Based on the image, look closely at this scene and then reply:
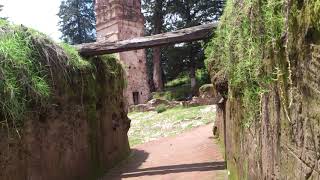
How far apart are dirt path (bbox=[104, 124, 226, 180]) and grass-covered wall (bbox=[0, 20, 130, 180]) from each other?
0.75 m

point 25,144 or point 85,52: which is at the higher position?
point 85,52

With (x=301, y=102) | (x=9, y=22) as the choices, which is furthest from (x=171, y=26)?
(x=301, y=102)

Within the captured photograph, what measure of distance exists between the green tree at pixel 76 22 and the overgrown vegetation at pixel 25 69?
3344 cm

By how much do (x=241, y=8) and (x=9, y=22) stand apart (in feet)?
16.0

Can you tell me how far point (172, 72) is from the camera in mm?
32656

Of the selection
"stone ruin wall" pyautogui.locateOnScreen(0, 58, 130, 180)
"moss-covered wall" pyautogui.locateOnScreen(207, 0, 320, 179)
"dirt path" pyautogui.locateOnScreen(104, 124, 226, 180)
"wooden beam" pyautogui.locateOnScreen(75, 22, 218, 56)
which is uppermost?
"wooden beam" pyautogui.locateOnScreen(75, 22, 218, 56)

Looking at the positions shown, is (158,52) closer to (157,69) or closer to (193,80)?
(157,69)

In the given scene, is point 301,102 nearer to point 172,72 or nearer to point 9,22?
point 9,22

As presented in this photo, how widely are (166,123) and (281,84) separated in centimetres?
1629

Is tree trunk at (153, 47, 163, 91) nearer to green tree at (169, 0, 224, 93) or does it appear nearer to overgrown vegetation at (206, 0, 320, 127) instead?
green tree at (169, 0, 224, 93)

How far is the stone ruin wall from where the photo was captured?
A: 7.20 m

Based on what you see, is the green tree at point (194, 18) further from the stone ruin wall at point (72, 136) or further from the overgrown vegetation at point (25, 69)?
the overgrown vegetation at point (25, 69)

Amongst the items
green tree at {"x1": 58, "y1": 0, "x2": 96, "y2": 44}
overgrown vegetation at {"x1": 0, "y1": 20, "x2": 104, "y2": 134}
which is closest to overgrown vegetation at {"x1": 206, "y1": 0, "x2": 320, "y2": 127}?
overgrown vegetation at {"x1": 0, "y1": 20, "x2": 104, "y2": 134}

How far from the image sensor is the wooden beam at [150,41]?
995 centimetres
